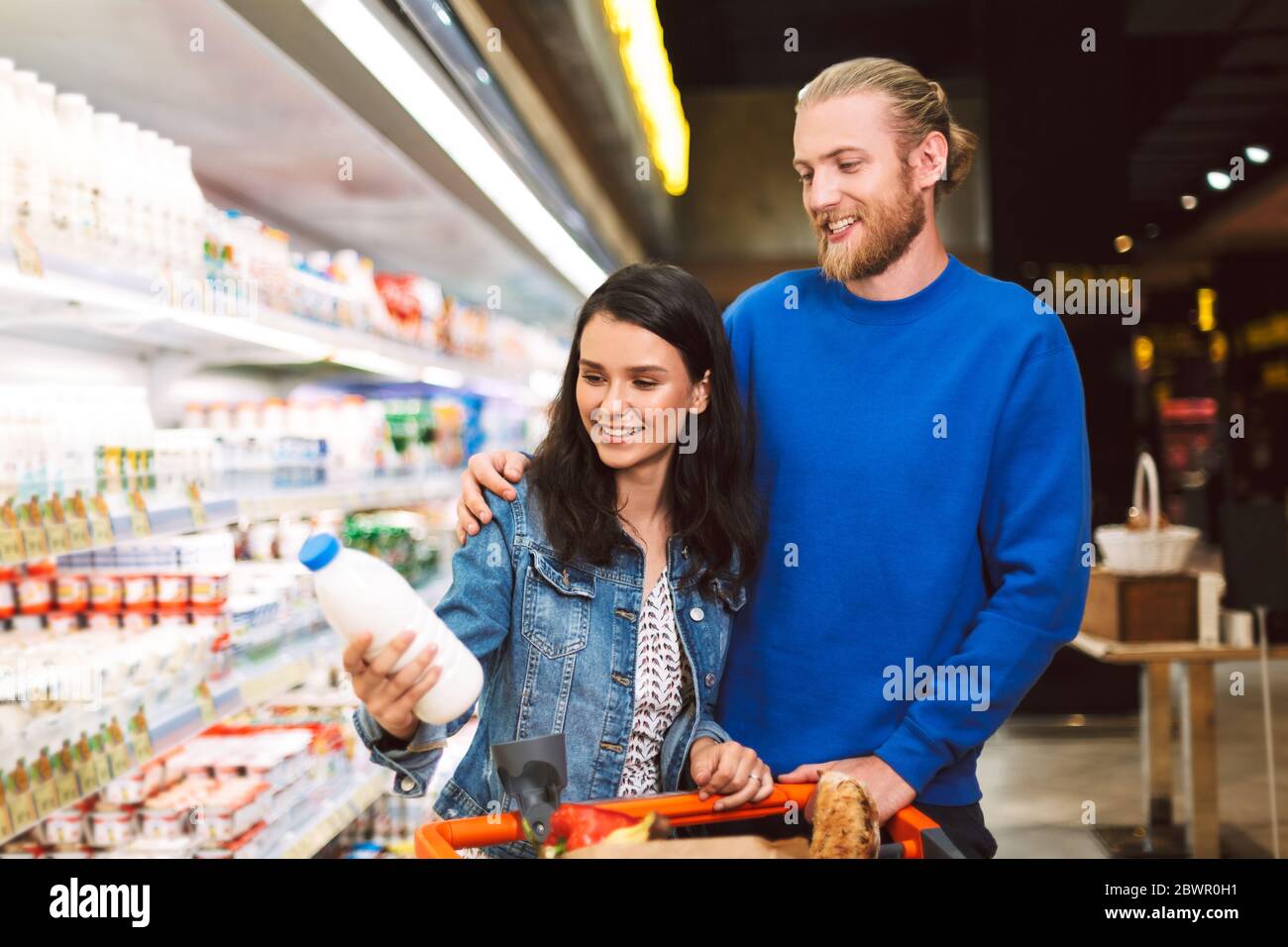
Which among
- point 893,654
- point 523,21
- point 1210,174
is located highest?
point 1210,174

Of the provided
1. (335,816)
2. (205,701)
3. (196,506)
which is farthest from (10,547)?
(335,816)

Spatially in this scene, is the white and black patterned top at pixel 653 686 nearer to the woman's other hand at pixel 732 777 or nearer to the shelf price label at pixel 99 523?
the woman's other hand at pixel 732 777

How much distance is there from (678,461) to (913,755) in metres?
0.51

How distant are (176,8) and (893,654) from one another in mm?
1560

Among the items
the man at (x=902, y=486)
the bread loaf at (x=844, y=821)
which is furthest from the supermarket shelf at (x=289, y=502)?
the bread loaf at (x=844, y=821)

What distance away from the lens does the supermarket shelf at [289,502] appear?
6.40ft

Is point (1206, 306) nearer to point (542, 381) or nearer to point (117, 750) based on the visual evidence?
point (542, 381)

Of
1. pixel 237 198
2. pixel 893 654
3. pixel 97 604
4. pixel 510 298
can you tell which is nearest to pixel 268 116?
pixel 237 198

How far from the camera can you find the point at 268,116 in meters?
2.35

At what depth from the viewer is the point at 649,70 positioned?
3768 millimetres

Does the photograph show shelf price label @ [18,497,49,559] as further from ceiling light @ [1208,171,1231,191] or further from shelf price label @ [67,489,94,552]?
ceiling light @ [1208,171,1231,191]

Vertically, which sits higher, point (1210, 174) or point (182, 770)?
point (1210, 174)

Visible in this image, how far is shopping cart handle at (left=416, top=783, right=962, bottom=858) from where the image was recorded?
1.17 metres

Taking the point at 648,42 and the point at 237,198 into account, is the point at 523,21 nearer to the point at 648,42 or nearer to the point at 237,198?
the point at 648,42
